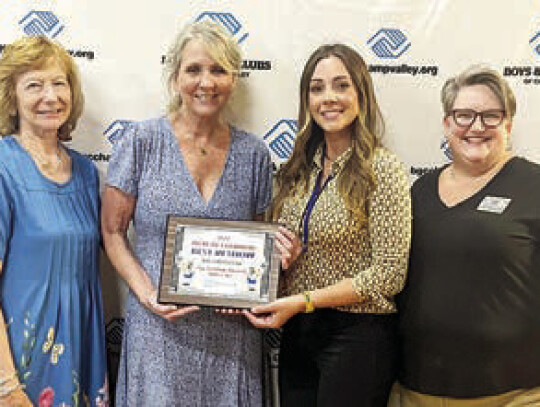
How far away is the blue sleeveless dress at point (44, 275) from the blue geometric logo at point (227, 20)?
0.81m

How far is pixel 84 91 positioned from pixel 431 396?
170 cm

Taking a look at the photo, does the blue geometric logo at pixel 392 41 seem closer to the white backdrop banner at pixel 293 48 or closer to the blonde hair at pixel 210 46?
the white backdrop banner at pixel 293 48

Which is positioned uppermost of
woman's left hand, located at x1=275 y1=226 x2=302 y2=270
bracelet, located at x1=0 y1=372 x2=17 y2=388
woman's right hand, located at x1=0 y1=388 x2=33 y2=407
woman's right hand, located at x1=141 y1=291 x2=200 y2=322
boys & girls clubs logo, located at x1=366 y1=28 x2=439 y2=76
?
boys & girls clubs logo, located at x1=366 y1=28 x2=439 y2=76

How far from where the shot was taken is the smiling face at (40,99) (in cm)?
190

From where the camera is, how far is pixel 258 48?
2232mm

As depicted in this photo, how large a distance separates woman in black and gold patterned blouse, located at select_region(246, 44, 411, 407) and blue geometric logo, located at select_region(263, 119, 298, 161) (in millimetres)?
334

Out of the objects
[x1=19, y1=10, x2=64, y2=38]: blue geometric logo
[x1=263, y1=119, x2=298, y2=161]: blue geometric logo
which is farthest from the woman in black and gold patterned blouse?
[x1=19, y1=10, x2=64, y2=38]: blue geometric logo

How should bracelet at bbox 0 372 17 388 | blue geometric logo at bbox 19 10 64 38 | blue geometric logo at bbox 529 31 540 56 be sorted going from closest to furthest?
bracelet at bbox 0 372 17 388, blue geometric logo at bbox 529 31 540 56, blue geometric logo at bbox 19 10 64 38

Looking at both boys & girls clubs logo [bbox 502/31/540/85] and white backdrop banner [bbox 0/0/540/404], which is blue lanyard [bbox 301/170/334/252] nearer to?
white backdrop banner [bbox 0/0/540/404]

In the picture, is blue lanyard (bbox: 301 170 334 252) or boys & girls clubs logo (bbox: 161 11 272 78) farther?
boys & girls clubs logo (bbox: 161 11 272 78)

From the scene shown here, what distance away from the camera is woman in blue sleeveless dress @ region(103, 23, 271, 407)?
188cm

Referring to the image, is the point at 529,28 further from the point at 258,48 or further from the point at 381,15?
the point at 258,48

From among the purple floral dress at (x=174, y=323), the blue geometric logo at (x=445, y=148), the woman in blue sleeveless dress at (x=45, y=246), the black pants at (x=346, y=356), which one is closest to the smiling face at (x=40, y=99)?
the woman in blue sleeveless dress at (x=45, y=246)

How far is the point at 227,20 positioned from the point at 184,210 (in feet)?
2.64
